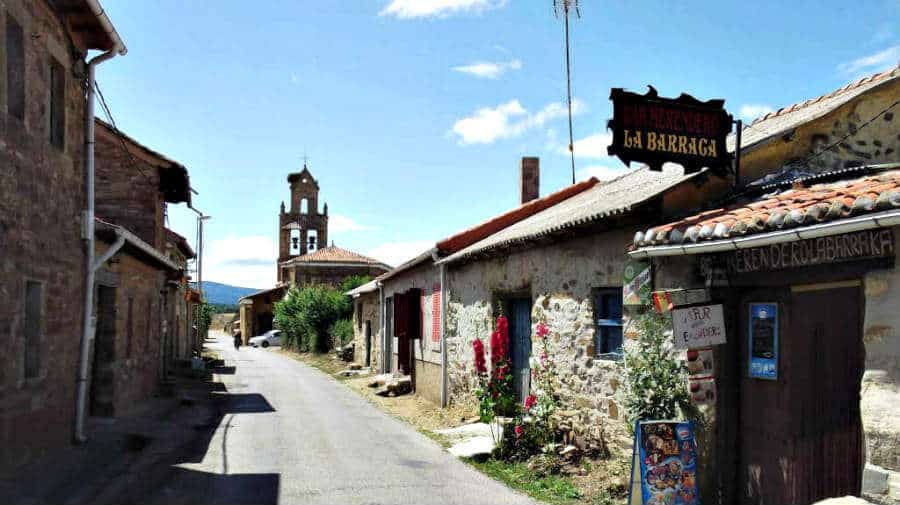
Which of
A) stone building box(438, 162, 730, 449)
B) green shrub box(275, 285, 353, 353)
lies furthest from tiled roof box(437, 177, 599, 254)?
green shrub box(275, 285, 353, 353)

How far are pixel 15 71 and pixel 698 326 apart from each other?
785 centimetres

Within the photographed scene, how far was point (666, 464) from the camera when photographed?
281 inches

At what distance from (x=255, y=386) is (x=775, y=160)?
658 inches

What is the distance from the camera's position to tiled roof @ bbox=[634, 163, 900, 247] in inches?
216

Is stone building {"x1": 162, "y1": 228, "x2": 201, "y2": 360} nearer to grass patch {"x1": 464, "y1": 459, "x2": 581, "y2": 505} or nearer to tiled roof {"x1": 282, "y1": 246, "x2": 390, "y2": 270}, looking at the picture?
grass patch {"x1": 464, "y1": 459, "x2": 581, "y2": 505}

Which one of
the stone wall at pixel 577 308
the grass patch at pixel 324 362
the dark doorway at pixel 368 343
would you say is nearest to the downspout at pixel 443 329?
the stone wall at pixel 577 308

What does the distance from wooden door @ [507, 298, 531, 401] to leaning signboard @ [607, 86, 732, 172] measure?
4647mm

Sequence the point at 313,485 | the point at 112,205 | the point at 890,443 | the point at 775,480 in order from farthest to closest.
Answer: the point at 112,205 → the point at 313,485 → the point at 775,480 → the point at 890,443

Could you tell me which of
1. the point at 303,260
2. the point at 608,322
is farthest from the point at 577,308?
the point at 303,260

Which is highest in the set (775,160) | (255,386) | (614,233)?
(775,160)

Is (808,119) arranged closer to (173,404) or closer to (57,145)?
(57,145)

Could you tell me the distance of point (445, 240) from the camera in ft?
53.2

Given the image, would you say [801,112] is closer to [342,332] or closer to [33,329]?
[33,329]

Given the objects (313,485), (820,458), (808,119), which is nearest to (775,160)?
(808,119)
